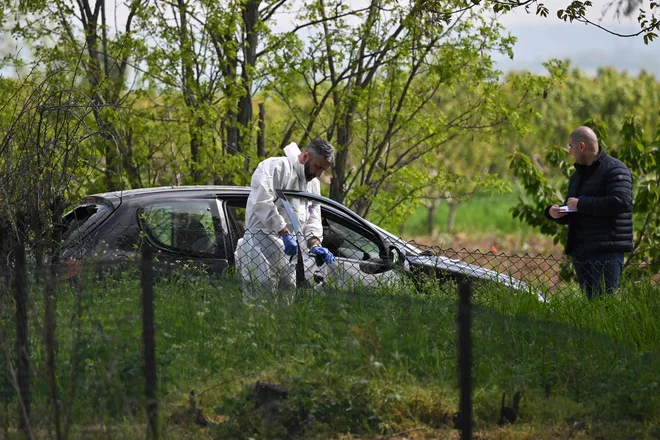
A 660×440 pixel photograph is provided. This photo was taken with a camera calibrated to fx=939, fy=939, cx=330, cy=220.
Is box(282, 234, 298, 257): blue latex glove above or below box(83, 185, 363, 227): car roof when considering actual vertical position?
below

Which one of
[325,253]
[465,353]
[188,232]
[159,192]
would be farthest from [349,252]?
[465,353]

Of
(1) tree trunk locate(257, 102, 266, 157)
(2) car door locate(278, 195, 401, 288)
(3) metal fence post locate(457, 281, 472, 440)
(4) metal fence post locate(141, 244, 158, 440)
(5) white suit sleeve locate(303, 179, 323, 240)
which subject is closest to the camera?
(3) metal fence post locate(457, 281, 472, 440)

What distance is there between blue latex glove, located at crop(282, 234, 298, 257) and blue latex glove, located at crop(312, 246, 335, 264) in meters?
0.15

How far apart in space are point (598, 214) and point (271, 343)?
3054mm

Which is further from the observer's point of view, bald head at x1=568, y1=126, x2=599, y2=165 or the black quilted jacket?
bald head at x1=568, y1=126, x2=599, y2=165

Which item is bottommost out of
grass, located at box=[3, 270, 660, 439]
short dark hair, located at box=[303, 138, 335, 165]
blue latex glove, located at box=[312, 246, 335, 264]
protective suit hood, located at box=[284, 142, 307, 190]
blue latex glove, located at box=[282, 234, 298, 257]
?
grass, located at box=[3, 270, 660, 439]

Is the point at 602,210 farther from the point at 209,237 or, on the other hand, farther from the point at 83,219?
the point at 83,219

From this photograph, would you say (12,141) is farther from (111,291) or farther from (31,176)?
(111,291)

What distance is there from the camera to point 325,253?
6910mm

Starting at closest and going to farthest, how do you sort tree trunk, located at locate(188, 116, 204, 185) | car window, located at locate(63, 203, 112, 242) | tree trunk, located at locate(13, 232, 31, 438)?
tree trunk, located at locate(13, 232, 31, 438)
car window, located at locate(63, 203, 112, 242)
tree trunk, located at locate(188, 116, 204, 185)

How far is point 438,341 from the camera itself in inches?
224

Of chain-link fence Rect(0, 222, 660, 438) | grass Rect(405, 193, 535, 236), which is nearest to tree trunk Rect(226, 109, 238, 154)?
chain-link fence Rect(0, 222, 660, 438)

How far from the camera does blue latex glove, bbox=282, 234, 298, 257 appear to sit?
6820 mm

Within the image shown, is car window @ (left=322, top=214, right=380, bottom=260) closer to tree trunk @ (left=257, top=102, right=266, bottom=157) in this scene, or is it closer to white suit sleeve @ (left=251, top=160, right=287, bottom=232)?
white suit sleeve @ (left=251, top=160, right=287, bottom=232)
